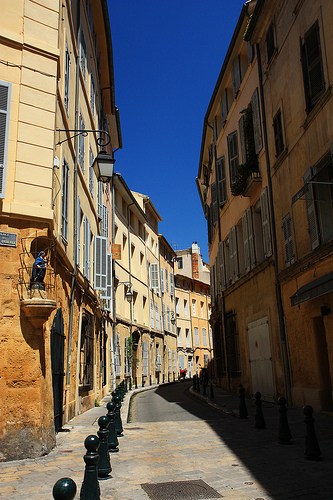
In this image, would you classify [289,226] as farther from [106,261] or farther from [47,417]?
[47,417]

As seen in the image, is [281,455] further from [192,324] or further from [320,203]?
[192,324]

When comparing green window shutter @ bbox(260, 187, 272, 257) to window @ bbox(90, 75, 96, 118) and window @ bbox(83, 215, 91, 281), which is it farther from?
window @ bbox(90, 75, 96, 118)

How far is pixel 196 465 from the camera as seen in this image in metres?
6.05

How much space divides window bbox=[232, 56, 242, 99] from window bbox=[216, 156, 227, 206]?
2828 mm

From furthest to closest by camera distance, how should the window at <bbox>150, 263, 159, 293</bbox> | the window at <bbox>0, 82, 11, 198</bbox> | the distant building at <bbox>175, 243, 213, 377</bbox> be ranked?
the distant building at <bbox>175, 243, 213, 377</bbox> < the window at <bbox>150, 263, 159, 293</bbox> < the window at <bbox>0, 82, 11, 198</bbox>

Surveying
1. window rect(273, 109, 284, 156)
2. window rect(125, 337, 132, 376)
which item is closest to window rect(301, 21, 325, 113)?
window rect(273, 109, 284, 156)

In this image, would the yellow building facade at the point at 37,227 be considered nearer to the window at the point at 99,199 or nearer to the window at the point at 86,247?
the window at the point at 86,247

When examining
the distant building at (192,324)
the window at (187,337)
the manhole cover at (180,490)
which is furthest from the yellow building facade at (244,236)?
the window at (187,337)

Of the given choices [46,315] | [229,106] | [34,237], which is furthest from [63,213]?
[229,106]

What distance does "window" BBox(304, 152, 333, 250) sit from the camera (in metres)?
9.96

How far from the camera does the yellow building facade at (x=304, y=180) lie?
32.1 ft

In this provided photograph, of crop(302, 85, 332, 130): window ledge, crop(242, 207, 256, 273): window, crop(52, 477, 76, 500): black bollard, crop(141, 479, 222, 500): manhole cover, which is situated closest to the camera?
crop(52, 477, 76, 500): black bollard

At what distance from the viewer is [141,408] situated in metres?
14.4

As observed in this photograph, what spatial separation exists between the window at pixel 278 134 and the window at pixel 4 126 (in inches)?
299
